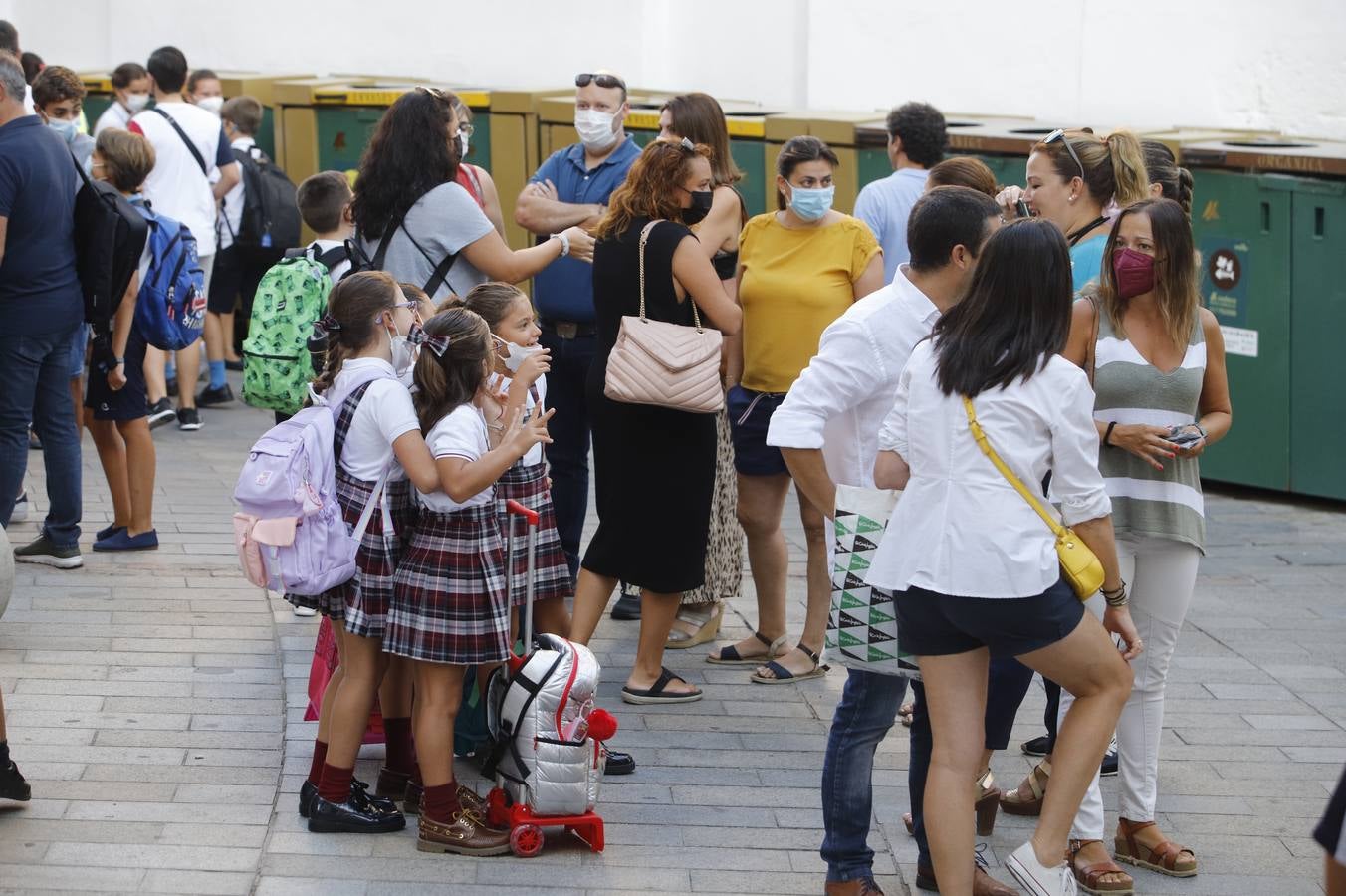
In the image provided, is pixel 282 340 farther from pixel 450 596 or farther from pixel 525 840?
pixel 525 840

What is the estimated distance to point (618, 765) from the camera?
5043 mm

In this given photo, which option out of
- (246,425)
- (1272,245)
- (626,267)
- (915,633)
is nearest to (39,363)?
(626,267)

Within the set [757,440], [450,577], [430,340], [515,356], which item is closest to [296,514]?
[450,577]

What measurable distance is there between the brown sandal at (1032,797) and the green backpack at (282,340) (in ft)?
7.71

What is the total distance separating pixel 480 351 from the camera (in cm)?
441

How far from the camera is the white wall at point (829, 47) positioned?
10.6m

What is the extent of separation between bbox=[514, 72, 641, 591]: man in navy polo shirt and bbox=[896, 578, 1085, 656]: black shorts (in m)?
2.50

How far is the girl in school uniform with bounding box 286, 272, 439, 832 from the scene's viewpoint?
4.45 m

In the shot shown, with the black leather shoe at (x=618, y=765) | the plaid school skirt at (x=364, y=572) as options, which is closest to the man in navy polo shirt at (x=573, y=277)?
the black leather shoe at (x=618, y=765)

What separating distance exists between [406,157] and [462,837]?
2256 millimetres

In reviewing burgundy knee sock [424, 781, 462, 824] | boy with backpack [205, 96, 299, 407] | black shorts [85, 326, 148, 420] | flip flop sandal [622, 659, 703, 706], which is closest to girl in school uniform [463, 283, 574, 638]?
flip flop sandal [622, 659, 703, 706]

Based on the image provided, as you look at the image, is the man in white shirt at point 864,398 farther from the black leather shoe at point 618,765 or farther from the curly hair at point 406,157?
the curly hair at point 406,157

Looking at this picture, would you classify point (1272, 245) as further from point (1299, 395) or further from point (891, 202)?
point (891, 202)

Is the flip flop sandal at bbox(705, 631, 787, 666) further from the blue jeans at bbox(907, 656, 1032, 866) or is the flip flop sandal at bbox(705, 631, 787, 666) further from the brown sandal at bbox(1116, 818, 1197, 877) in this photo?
the brown sandal at bbox(1116, 818, 1197, 877)
